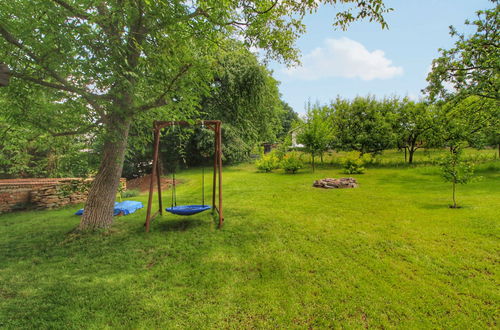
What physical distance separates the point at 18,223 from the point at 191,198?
4.85 m

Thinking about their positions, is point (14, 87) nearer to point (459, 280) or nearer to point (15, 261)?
point (15, 261)

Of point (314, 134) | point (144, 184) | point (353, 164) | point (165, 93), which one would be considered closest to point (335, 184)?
point (353, 164)

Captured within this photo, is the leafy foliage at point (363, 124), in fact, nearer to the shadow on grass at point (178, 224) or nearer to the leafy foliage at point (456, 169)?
the leafy foliage at point (456, 169)

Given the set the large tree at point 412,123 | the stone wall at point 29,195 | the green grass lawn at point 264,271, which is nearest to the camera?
the green grass lawn at point 264,271

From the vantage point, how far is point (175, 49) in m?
4.26

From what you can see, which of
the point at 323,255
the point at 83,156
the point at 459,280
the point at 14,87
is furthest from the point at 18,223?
the point at 459,280

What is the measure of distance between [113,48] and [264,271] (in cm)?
397

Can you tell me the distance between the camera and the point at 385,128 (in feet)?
54.2

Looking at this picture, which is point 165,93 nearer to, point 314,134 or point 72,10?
point 72,10

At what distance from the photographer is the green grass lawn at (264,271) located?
2701 mm

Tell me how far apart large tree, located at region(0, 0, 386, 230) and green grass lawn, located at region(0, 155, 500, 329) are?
1.60 metres

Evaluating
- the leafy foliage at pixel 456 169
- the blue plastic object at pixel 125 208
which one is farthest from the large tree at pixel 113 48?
the leafy foliage at pixel 456 169

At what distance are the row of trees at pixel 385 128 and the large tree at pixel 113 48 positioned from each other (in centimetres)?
1064

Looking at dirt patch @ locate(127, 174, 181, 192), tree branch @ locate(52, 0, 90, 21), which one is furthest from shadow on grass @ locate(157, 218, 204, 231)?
dirt patch @ locate(127, 174, 181, 192)
